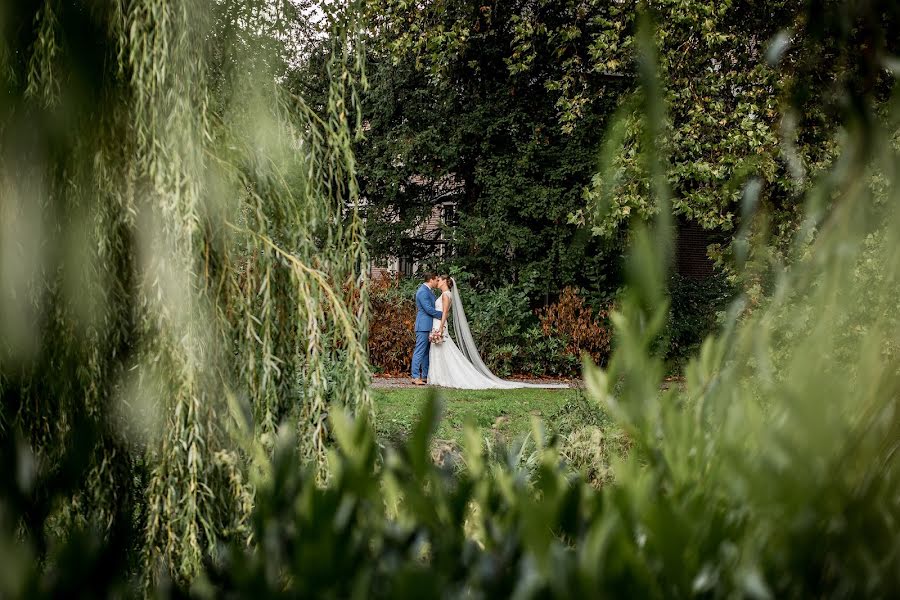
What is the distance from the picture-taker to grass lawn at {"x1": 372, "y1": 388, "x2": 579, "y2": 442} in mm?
8641

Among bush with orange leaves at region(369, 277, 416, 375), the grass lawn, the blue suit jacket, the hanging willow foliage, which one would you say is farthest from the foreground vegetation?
bush with orange leaves at region(369, 277, 416, 375)

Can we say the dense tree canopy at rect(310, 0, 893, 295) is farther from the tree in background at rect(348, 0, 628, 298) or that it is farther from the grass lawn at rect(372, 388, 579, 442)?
the grass lawn at rect(372, 388, 579, 442)

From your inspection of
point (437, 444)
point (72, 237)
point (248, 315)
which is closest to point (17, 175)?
point (72, 237)

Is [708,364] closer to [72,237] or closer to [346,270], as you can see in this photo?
[72,237]

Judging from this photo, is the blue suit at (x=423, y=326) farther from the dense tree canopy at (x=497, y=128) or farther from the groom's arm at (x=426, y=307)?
the dense tree canopy at (x=497, y=128)

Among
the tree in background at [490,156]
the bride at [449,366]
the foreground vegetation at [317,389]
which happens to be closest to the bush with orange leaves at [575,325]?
the tree in background at [490,156]

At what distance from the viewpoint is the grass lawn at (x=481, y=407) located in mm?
8641

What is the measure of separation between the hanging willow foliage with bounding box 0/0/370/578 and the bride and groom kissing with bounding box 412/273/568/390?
404 inches

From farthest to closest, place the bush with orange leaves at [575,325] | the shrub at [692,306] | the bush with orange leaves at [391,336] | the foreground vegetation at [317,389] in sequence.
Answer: the shrub at [692,306], the bush with orange leaves at [391,336], the bush with orange leaves at [575,325], the foreground vegetation at [317,389]

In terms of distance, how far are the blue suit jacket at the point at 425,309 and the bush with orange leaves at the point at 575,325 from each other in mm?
2230

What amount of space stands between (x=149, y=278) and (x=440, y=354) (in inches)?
439

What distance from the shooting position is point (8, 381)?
263 centimetres

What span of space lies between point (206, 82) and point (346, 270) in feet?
3.07

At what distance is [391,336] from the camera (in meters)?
15.4
